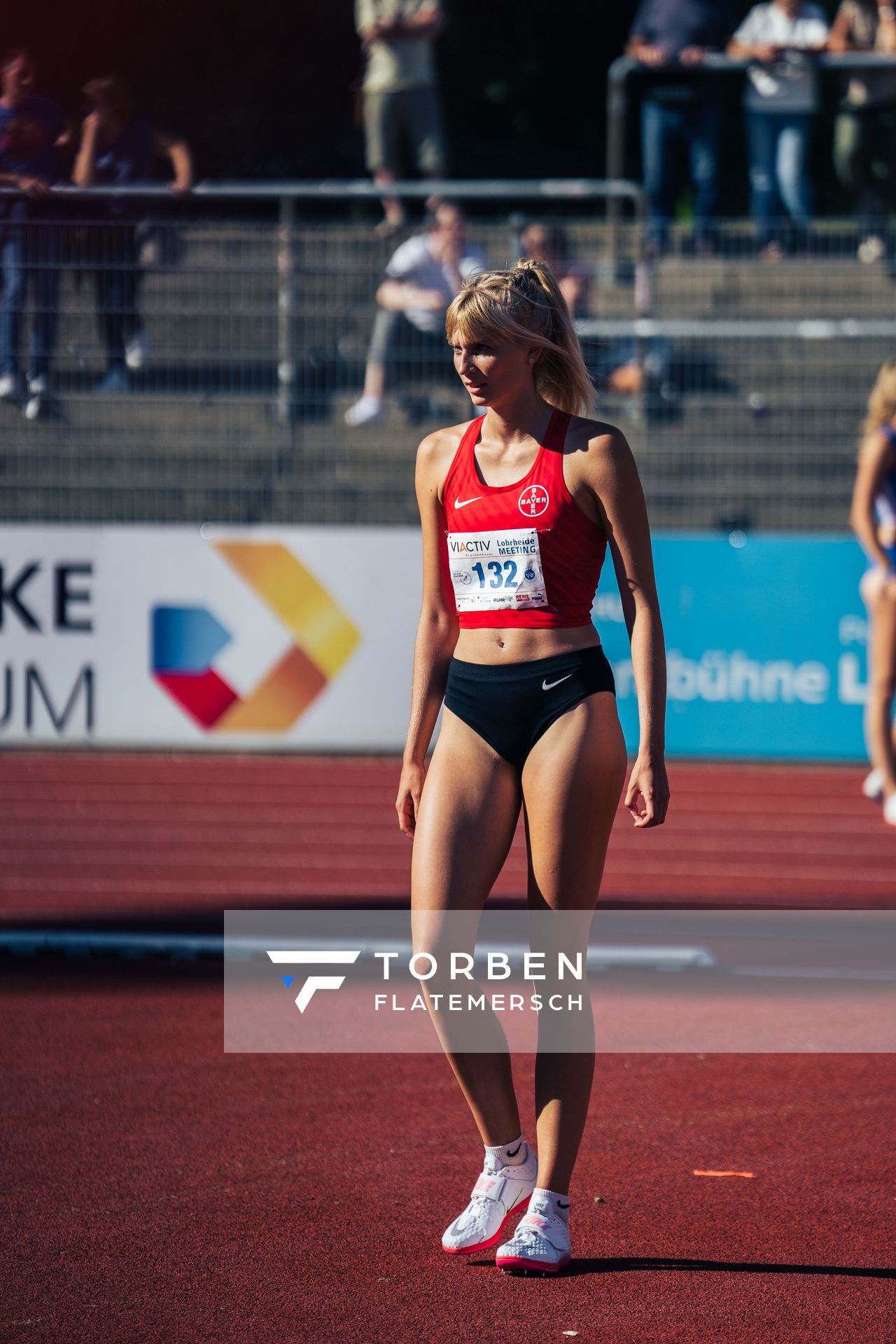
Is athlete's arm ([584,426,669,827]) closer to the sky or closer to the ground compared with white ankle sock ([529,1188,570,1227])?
closer to the sky

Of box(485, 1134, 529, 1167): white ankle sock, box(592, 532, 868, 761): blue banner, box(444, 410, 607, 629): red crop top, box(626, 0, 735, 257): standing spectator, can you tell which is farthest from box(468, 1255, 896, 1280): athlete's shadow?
box(626, 0, 735, 257): standing spectator

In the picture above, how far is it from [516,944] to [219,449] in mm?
6979

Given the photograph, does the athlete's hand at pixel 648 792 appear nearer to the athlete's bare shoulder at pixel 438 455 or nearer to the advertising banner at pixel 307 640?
the athlete's bare shoulder at pixel 438 455

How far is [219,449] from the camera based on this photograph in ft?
41.8

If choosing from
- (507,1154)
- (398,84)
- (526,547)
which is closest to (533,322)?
(526,547)

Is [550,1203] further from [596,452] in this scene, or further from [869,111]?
[869,111]

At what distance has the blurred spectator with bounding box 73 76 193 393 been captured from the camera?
12094 millimetres

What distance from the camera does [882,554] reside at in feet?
30.7

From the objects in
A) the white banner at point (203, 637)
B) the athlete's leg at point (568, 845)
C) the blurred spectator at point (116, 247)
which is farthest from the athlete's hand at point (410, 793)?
the blurred spectator at point (116, 247)

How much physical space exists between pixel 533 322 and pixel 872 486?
578 cm

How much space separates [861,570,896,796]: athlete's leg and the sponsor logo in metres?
3.77

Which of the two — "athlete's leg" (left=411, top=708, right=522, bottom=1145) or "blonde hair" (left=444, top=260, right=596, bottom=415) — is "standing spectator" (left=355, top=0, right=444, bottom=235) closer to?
"blonde hair" (left=444, top=260, right=596, bottom=415)

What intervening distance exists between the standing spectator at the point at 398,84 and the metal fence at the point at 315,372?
1.99m

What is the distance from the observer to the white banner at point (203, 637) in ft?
39.0
